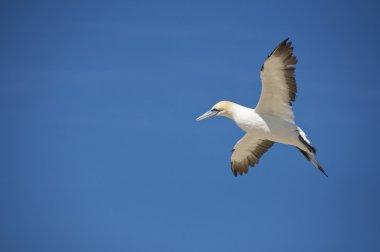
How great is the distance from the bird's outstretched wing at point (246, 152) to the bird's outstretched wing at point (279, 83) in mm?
2154

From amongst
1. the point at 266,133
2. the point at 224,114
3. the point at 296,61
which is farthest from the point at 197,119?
the point at 296,61

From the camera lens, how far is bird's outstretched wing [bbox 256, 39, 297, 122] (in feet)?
57.0

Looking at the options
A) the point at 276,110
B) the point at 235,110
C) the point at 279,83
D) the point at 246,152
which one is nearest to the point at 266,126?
the point at 276,110

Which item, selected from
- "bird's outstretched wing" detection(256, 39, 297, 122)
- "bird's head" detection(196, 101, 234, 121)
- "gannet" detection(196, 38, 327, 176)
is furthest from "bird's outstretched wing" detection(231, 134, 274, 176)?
"bird's outstretched wing" detection(256, 39, 297, 122)

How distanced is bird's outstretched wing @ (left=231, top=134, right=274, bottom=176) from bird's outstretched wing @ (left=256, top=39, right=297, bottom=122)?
84.8 inches

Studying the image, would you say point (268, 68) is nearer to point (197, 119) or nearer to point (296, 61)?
point (296, 61)

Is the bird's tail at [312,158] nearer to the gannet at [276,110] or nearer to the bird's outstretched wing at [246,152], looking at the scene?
the gannet at [276,110]

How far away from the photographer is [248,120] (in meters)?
18.8

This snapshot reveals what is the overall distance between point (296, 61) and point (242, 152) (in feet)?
14.5

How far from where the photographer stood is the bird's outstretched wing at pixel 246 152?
68.5ft

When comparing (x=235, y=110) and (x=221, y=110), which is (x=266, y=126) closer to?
(x=235, y=110)

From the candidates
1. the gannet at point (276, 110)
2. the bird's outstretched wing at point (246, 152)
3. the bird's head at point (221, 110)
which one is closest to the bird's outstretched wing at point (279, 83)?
the gannet at point (276, 110)

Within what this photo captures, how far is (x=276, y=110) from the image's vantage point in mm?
18609

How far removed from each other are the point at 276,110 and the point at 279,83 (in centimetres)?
92
